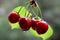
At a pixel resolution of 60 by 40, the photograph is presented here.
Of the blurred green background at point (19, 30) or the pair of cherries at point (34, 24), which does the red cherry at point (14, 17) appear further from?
the blurred green background at point (19, 30)

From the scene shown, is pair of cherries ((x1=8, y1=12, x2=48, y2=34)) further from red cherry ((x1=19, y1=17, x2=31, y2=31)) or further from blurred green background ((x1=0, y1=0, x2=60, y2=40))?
blurred green background ((x1=0, y1=0, x2=60, y2=40))

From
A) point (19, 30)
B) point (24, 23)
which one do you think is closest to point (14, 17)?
point (24, 23)

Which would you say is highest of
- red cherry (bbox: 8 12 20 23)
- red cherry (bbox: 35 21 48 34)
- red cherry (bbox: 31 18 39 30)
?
red cherry (bbox: 8 12 20 23)

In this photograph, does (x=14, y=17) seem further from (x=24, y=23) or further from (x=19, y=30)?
(x=19, y=30)

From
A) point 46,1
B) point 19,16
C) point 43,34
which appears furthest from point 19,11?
point 46,1

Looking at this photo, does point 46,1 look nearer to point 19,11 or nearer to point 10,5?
point 10,5

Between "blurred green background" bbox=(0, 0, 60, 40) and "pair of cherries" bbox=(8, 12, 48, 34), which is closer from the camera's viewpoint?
"pair of cherries" bbox=(8, 12, 48, 34)

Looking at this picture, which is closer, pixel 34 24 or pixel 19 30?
pixel 34 24

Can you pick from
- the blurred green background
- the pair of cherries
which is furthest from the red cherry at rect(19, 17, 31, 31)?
the blurred green background
